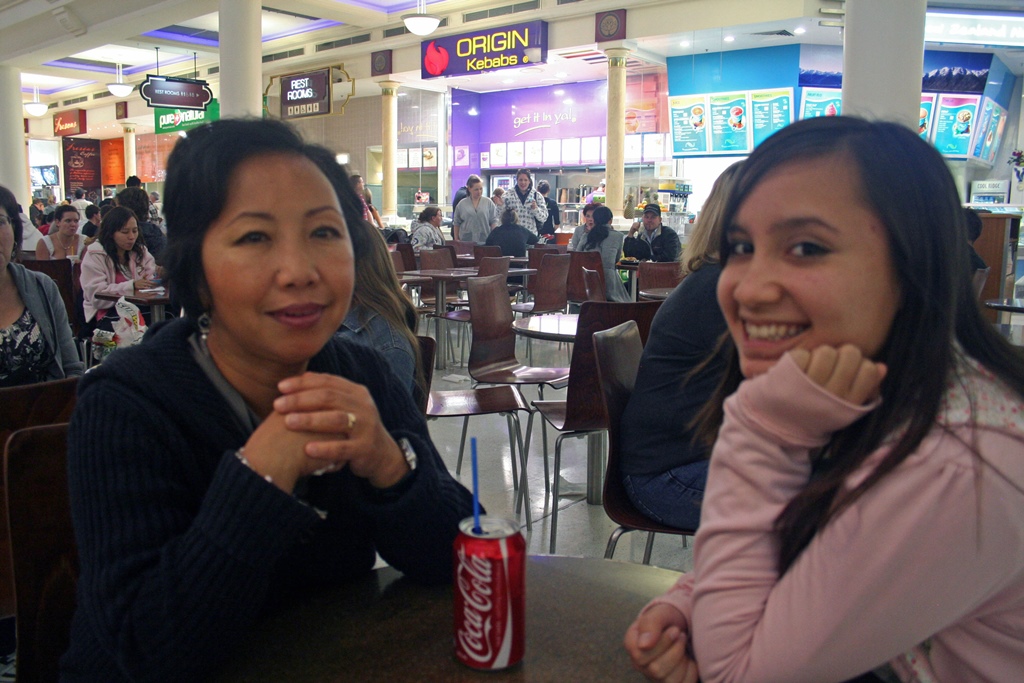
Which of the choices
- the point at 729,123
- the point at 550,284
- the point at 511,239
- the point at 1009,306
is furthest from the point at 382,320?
the point at 729,123

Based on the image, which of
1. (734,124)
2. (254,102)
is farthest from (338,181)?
(734,124)

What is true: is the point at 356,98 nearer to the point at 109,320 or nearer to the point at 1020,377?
the point at 109,320

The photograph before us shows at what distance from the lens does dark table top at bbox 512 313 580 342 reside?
10.8ft

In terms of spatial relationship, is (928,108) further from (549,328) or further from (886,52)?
(549,328)

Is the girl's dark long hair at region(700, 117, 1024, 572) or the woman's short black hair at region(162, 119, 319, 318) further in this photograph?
the woman's short black hair at region(162, 119, 319, 318)

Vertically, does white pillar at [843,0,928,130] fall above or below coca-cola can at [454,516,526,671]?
above

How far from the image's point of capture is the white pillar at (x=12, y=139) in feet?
39.0

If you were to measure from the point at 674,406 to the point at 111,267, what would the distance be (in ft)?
→ 13.2

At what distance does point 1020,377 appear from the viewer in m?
0.84

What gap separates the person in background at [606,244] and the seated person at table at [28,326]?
495 cm

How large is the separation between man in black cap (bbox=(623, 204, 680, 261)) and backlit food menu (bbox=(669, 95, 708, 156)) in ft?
13.0

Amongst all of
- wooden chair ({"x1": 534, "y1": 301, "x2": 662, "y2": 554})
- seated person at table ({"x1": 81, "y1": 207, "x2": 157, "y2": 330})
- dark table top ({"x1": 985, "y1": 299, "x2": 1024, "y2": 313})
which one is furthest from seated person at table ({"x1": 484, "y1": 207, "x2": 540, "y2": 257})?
wooden chair ({"x1": 534, "y1": 301, "x2": 662, "y2": 554})

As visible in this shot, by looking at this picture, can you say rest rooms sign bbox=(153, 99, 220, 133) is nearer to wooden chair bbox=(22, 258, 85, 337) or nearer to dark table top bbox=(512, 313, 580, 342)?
wooden chair bbox=(22, 258, 85, 337)

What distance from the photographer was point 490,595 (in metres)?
0.80
